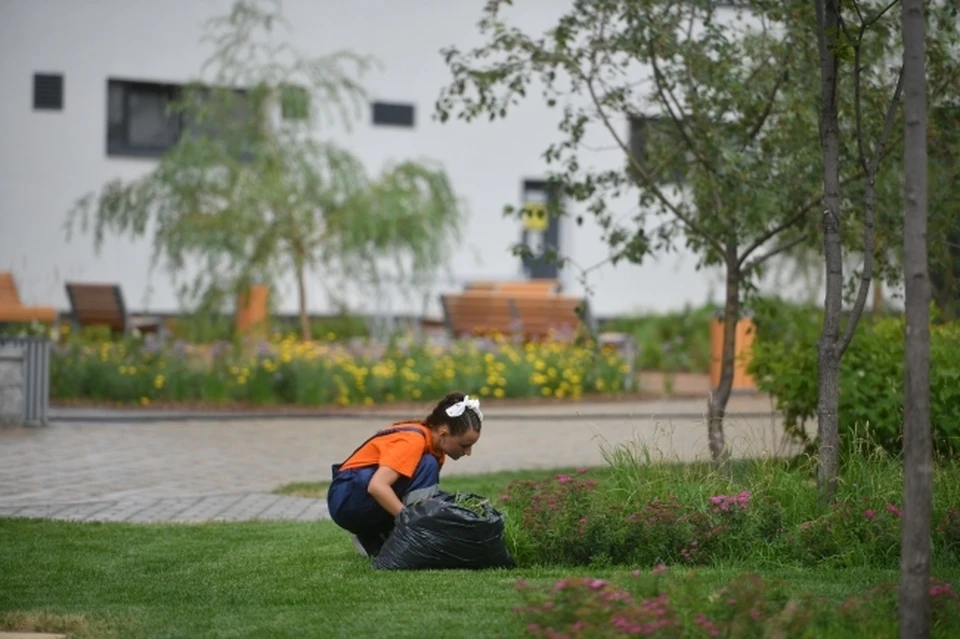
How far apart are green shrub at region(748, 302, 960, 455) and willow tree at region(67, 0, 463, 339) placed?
9597 millimetres

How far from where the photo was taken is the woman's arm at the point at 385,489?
8.01m

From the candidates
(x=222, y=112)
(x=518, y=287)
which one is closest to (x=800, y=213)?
(x=222, y=112)

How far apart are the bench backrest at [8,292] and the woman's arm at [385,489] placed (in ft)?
49.5

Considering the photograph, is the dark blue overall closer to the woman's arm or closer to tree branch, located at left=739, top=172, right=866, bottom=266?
the woman's arm

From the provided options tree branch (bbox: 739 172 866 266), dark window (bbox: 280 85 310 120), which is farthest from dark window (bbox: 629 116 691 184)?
dark window (bbox: 280 85 310 120)

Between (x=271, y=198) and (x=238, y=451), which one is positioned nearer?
(x=238, y=451)

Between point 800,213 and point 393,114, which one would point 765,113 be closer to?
point 800,213

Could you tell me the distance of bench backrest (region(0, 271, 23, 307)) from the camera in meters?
22.2

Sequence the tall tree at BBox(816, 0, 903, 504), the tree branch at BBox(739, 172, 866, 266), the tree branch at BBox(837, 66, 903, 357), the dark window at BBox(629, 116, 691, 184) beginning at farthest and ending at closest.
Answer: the dark window at BBox(629, 116, 691, 184), the tree branch at BBox(739, 172, 866, 266), the tall tree at BBox(816, 0, 903, 504), the tree branch at BBox(837, 66, 903, 357)

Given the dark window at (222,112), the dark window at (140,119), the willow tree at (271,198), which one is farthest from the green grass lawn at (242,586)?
the dark window at (140,119)

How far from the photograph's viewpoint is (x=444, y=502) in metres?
7.98

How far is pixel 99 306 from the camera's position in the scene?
23891mm

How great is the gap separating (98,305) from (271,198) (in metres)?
4.26

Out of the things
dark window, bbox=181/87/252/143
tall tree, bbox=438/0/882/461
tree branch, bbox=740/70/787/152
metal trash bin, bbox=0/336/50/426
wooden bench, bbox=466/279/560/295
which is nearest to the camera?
tall tree, bbox=438/0/882/461
